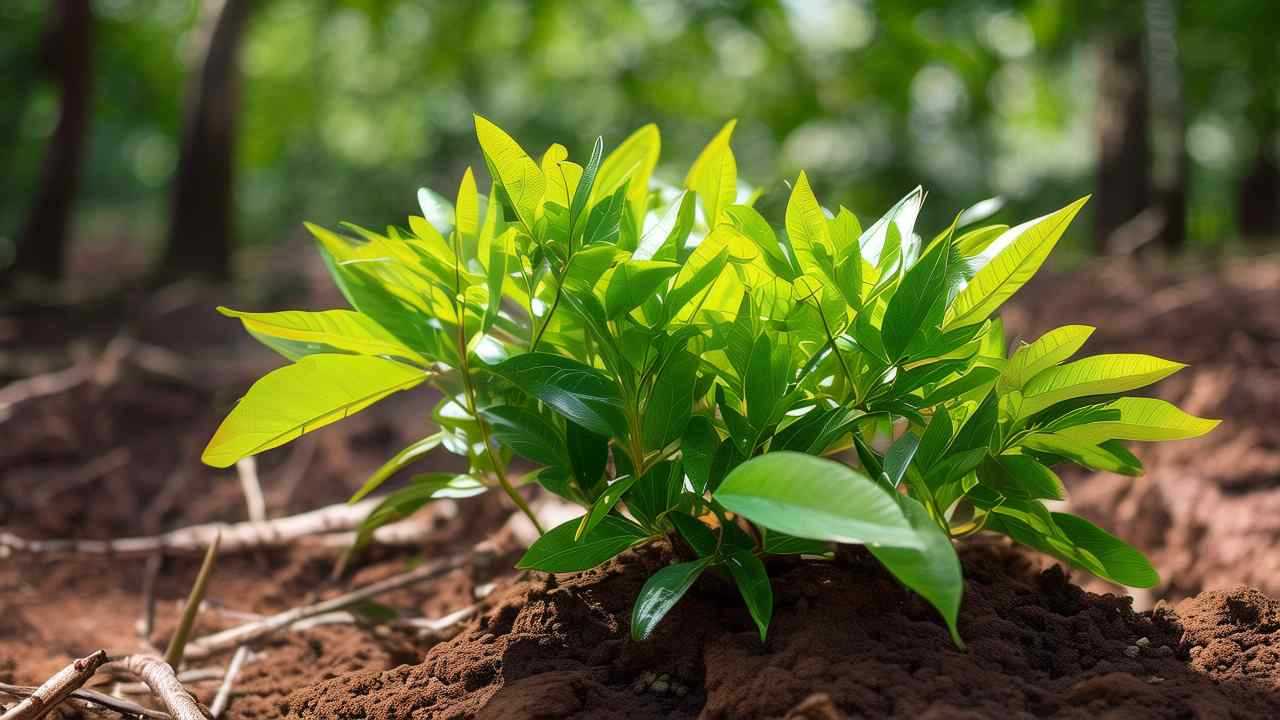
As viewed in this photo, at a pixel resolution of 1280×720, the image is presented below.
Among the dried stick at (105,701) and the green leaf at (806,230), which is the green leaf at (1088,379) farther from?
the dried stick at (105,701)

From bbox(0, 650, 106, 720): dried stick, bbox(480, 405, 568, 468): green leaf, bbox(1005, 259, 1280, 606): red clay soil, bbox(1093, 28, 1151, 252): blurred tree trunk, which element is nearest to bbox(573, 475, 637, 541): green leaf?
bbox(480, 405, 568, 468): green leaf

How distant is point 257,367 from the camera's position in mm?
3951

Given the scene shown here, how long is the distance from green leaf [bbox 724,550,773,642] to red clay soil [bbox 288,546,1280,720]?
0.14ft

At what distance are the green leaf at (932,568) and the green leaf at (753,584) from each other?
0.20 m

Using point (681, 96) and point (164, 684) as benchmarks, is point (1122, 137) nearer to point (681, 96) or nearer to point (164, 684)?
point (681, 96)

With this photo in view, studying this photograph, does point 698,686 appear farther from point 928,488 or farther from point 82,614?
point 82,614

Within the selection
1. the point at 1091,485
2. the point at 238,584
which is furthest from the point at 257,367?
the point at 1091,485

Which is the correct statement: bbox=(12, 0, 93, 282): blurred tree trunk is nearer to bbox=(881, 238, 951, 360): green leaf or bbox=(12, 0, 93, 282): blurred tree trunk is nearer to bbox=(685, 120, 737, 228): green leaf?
bbox=(685, 120, 737, 228): green leaf

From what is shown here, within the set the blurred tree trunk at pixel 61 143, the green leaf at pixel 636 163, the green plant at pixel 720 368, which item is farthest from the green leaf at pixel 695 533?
the blurred tree trunk at pixel 61 143

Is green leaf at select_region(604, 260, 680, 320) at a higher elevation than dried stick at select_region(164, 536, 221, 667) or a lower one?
higher

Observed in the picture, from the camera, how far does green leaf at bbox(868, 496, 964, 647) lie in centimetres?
94

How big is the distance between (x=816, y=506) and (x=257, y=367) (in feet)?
11.1

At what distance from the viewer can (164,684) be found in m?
1.35

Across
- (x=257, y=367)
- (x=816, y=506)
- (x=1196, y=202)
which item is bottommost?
(x=1196, y=202)
